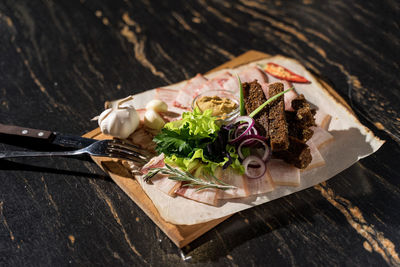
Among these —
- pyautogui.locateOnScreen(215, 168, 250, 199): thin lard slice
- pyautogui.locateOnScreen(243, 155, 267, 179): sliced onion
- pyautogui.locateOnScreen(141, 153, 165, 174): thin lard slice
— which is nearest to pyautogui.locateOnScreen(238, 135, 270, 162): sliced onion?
pyautogui.locateOnScreen(243, 155, 267, 179): sliced onion

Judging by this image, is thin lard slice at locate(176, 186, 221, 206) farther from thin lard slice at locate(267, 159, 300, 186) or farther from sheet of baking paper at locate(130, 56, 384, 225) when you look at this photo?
thin lard slice at locate(267, 159, 300, 186)

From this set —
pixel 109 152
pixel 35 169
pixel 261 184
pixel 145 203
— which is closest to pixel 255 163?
pixel 261 184

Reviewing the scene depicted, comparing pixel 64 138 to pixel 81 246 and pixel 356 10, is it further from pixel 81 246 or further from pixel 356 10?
pixel 356 10

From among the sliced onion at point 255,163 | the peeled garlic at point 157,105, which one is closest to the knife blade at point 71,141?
the peeled garlic at point 157,105

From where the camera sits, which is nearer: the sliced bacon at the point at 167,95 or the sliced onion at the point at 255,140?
the sliced onion at the point at 255,140

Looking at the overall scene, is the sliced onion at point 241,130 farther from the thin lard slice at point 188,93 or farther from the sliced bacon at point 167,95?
the sliced bacon at point 167,95

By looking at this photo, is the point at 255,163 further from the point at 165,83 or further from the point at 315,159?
the point at 165,83
